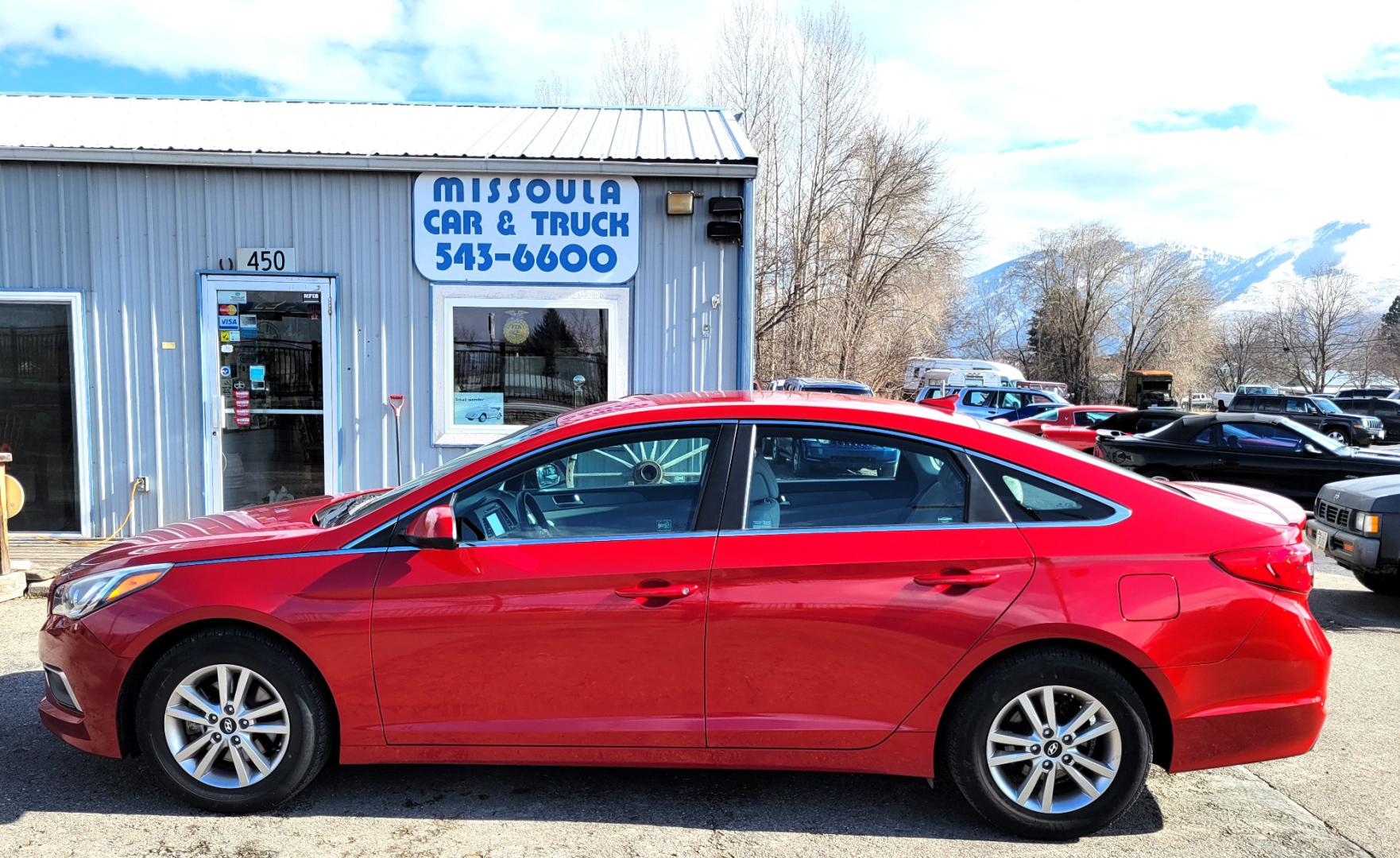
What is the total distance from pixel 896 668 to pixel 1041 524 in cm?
73

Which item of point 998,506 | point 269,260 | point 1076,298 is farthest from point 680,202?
point 1076,298

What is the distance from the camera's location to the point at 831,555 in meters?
3.26

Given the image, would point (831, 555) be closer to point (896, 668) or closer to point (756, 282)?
point (896, 668)

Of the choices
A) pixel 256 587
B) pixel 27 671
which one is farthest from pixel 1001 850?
pixel 27 671

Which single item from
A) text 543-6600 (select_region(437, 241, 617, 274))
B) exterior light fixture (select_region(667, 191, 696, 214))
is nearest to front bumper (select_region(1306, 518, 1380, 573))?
exterior light fixture (select_region(667, 191, 696, 214))

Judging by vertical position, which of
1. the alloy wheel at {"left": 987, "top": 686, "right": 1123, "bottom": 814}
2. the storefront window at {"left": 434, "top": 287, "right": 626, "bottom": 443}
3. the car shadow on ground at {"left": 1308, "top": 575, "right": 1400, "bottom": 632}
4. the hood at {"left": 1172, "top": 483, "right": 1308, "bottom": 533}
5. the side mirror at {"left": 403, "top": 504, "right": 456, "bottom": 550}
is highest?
the storefront window at {"left": 434, "top": 287, "right": 626, "bottom": 443}

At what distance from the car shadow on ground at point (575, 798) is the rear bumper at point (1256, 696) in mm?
A: 431

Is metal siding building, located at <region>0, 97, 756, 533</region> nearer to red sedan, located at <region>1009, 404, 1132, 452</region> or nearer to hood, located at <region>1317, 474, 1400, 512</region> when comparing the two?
hood, located at <region>1317, 474, 1400, 512</region>

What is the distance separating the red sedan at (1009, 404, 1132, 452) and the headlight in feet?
51.6

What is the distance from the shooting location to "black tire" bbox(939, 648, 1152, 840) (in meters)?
3.21

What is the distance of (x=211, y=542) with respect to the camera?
3.48 metres

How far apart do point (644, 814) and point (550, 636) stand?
2.62ft

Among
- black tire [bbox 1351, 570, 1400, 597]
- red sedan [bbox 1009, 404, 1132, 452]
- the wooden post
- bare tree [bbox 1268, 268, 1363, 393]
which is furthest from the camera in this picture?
bare tree [bbox 1268, 268, 1363, 393]

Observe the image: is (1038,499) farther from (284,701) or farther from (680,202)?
(680,202)
